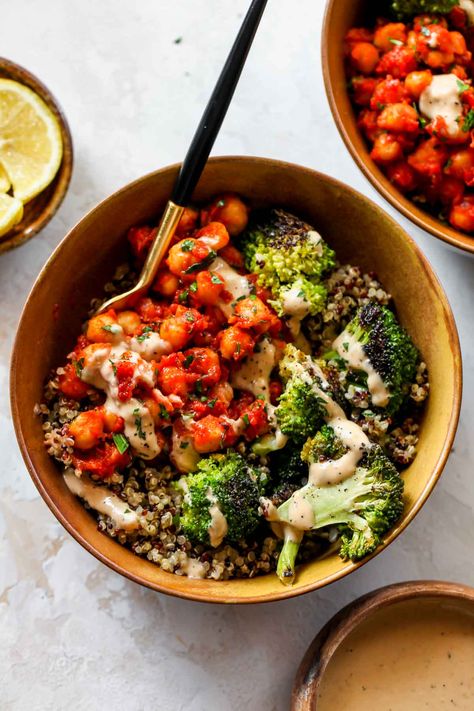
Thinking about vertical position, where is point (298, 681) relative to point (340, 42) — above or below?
below

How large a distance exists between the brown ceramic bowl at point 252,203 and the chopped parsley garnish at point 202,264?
304 millimetres

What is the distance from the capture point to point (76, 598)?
3.30m

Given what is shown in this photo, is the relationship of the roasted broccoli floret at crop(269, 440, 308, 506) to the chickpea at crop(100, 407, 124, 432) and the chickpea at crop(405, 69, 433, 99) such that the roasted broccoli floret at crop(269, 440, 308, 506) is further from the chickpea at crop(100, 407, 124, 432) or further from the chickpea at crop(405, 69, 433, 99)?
the chickpea at crop(405, 69, 433, 99)

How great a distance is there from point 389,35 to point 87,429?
1.86 meters

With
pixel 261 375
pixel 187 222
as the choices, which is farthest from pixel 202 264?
pixel 261 375

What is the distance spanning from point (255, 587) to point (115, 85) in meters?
2.09

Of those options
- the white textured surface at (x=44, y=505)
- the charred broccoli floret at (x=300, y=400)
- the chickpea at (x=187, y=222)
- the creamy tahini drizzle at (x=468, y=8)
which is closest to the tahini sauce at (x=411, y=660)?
the white textured surface at (x=44, y=505)

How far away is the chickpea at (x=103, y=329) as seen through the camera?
293cm

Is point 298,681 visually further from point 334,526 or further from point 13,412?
point 13,412

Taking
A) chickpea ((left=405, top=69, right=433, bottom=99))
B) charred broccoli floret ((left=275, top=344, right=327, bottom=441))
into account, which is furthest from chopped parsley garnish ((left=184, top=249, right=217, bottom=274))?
chickpea ((left=405, top=69, right=433, bottom=99))

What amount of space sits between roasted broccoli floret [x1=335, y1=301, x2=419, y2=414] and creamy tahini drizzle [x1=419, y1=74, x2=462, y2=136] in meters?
0.72

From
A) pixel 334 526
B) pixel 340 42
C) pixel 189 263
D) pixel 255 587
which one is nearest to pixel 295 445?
pixel 334 526

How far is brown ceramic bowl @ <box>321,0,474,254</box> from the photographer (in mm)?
3043

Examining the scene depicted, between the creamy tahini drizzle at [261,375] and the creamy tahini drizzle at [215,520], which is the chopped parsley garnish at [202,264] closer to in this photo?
the creamy tahini drizzle at [261,375]
